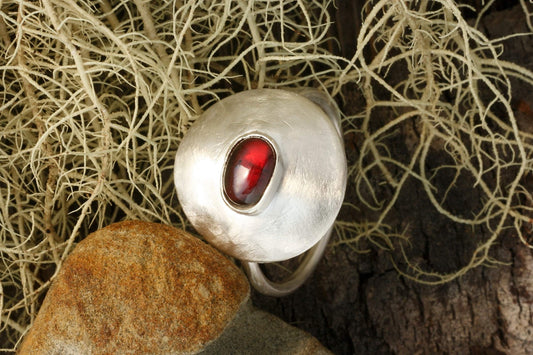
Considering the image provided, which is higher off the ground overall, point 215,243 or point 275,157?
point 275,157

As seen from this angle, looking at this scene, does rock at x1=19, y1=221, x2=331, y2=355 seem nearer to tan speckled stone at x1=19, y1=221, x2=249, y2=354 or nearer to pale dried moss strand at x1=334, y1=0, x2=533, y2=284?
tan speckled stone at x1=19, y1=221, x2=249, y2=354

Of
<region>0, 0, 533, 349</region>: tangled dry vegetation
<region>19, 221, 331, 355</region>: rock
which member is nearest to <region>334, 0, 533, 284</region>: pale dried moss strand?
<region>0, 0, 533, 349</region>: tangled dry vegetation

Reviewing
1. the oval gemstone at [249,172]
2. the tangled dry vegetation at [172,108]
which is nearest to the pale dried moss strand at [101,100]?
the tangled dry vegetation at [172,108]

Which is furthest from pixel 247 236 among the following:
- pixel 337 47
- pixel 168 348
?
pixel 337 47

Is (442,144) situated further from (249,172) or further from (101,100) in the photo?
(101,100)

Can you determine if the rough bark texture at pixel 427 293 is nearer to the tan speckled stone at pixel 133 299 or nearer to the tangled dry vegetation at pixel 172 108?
the tangled dry vegetation at pixel 172 108

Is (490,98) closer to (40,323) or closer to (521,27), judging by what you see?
(521,27)
